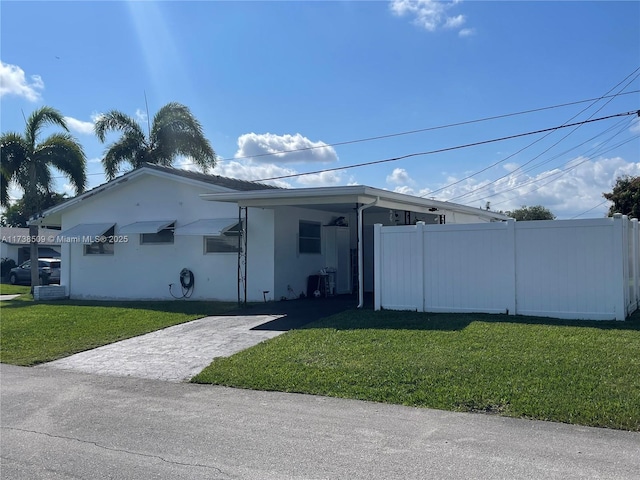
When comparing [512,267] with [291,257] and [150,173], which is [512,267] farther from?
[150,173]

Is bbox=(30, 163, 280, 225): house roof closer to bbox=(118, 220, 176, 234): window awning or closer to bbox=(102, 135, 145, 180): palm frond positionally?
bbox=(118, 220, 176, 234): window awning

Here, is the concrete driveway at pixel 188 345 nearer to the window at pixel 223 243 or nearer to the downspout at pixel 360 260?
the downspout at pixel 360 260

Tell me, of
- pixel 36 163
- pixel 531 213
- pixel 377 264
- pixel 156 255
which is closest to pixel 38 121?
pixel 36 163

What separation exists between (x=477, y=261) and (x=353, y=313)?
2705mm

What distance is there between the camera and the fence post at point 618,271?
988 cm

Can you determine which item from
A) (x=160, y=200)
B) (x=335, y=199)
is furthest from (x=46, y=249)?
(x=335, y=199)

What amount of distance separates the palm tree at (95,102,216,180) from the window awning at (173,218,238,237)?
1182cm

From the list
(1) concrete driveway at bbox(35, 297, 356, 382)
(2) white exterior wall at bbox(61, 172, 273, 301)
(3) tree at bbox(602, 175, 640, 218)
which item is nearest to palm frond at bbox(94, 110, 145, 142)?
(2) white exterior wall at bbox(61, 172, 273, 301)

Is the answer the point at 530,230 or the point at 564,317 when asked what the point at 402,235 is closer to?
the point at 530,230

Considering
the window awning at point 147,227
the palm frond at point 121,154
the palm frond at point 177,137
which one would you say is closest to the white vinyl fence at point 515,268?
the window awning at point 147,227

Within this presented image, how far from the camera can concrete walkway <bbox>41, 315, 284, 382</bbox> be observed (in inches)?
341

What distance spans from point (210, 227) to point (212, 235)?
0.31m

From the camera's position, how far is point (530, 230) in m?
10.6

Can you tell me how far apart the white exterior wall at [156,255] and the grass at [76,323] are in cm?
107
